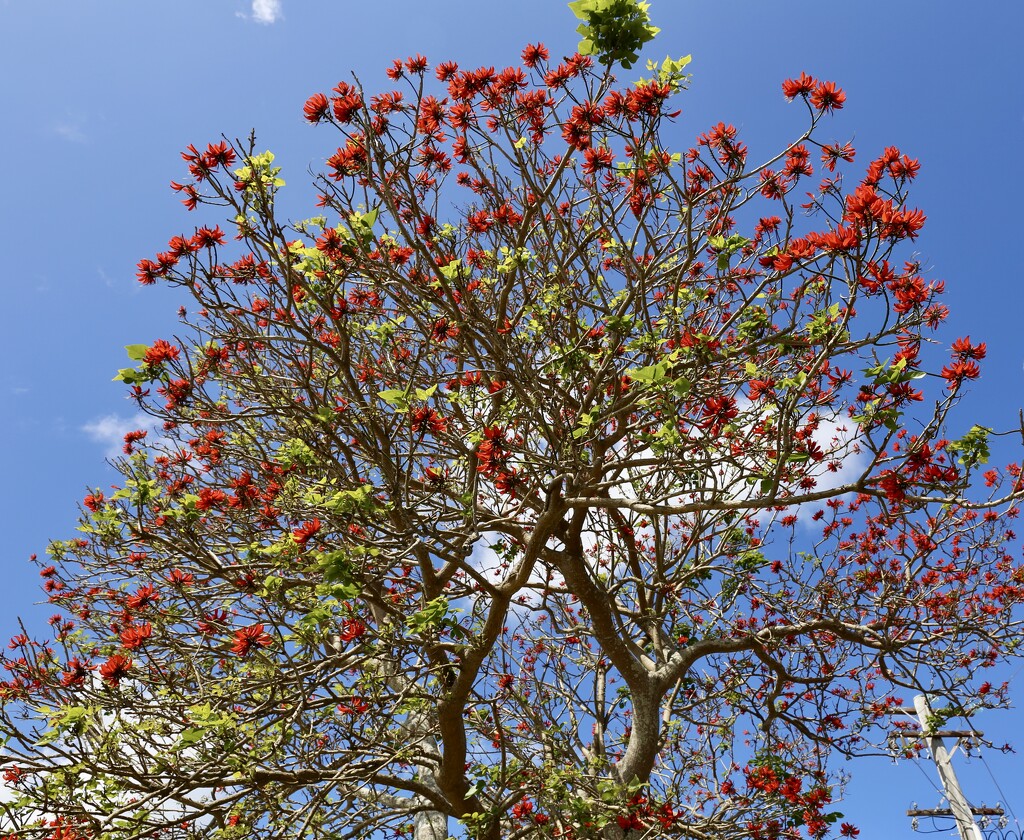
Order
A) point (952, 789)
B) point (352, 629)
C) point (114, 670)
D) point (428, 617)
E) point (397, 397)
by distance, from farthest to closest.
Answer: point (952, 789)
point (352, 629)
point (114, 670)
point (428, 617)
point (397, 397)

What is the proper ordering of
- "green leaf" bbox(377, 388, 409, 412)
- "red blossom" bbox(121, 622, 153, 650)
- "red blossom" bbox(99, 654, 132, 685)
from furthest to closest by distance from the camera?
"red blossom" bbox(121, 622, 153, 650) → "red blossom" bbox(99, 654, 132, 685) → "green leaf" bbox(377, 388, 409, 412)

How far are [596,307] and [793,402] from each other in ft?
4.94

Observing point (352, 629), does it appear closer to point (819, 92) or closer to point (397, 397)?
point (397, 397)

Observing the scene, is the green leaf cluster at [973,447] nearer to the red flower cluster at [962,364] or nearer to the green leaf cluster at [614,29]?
the red flower cluster at [962,364]

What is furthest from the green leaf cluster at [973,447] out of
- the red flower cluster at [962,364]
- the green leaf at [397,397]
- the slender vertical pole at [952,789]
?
the slender vertical pole at [952,789]

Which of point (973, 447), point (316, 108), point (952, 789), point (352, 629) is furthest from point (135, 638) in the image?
point (952, 789)

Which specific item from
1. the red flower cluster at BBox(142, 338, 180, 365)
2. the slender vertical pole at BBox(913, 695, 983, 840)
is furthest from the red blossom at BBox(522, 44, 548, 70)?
the slender vertical pole at BBox(913, 695, 983, 840)

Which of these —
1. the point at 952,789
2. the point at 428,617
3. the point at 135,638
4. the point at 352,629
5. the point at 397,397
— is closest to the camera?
the point at 397,397

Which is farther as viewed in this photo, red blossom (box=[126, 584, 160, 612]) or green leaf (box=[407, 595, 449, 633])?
red blossom (box=[126, 584, 160, 612])

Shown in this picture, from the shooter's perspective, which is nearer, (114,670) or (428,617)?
(428,617)

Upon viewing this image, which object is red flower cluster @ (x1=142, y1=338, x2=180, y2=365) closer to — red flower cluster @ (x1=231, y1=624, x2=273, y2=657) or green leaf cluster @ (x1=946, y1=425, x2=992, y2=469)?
red flower cluster @ (x1=231, y1=624, x2=273, y2=657)

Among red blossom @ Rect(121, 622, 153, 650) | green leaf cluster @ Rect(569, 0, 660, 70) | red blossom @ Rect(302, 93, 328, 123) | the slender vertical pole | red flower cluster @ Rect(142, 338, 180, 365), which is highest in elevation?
red blossom @ Rect(302, 93, 328, 123)

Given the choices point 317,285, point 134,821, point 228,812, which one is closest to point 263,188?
point 317,285

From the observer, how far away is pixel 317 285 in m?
4.15
